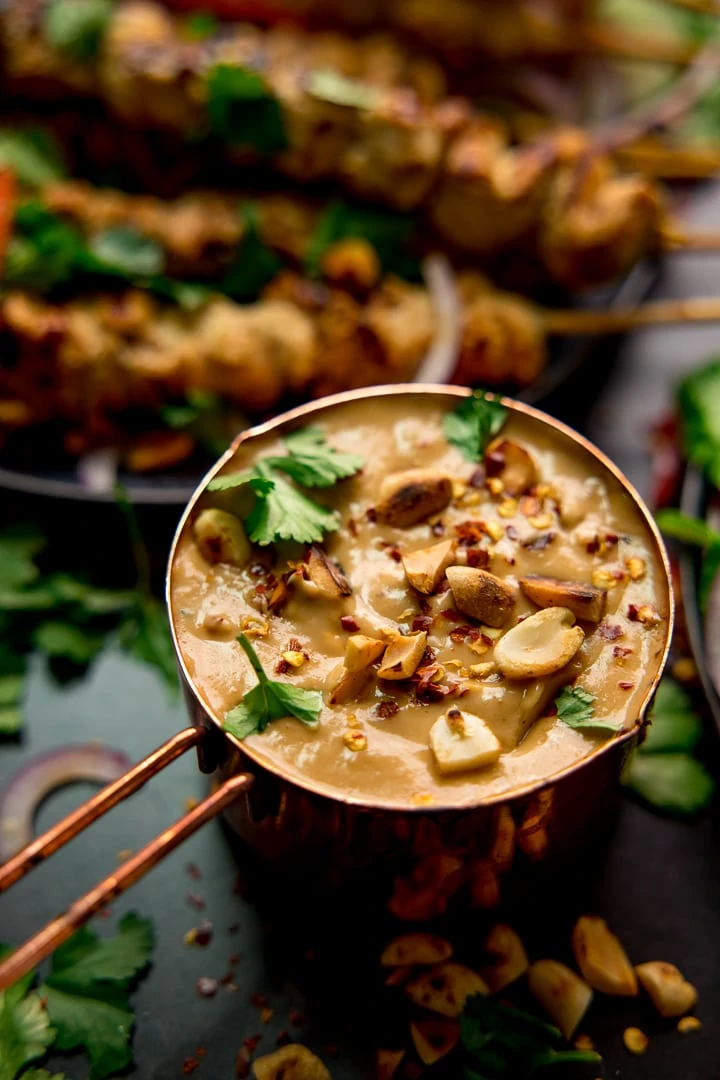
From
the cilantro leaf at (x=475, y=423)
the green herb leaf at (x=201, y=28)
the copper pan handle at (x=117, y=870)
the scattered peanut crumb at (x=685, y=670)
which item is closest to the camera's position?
the copper pan handle at (x=117, y=870)

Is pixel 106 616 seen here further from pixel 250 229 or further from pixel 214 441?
pixel 250 229

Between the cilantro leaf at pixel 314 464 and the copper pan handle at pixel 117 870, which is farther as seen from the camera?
the cilantro leaf at pixel 314 464

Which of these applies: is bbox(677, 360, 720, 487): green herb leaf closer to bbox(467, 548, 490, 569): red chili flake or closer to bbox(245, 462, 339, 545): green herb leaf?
bbox(467, 548, 490, 569): red chili flake

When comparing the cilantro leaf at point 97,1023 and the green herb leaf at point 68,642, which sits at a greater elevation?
the green herb leaf at point 68,642

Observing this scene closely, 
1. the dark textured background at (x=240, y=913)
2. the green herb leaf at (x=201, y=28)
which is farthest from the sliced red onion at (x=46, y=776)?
the green herb leaf at (x=201, y=28)

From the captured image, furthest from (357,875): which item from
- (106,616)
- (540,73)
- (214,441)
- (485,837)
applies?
(540,73)

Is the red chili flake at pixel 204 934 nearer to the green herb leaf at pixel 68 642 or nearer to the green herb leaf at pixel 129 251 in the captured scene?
the green herb leaf at pixel 68 642

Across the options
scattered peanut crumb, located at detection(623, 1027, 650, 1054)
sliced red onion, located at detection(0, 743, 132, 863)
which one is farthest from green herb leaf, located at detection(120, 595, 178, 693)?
scattered peanut crumb, located at detection(623, 1027, 650, 1054)
